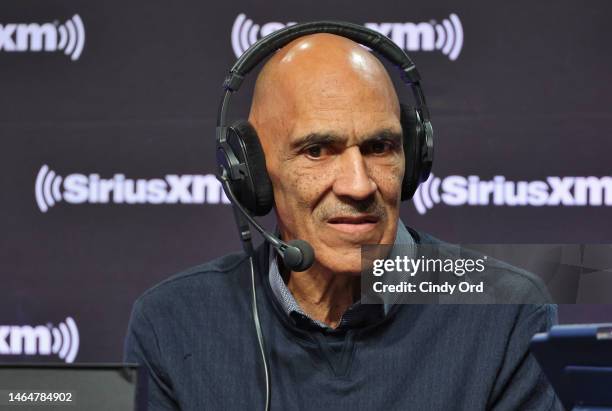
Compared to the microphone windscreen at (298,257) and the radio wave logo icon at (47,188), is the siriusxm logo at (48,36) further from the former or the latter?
the microphone windscreen at (298,257)

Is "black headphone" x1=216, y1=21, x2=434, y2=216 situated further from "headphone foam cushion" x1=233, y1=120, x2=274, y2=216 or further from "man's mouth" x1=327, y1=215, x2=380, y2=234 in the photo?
"man's mouth" x1=327, y1=215, x2=380, y2=234

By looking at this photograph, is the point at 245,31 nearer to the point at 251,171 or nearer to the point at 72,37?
the point at 72,37

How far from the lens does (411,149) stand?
1591 millimetres

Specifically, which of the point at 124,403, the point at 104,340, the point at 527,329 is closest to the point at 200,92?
the point at 104,340

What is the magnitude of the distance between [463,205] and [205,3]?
0.79m

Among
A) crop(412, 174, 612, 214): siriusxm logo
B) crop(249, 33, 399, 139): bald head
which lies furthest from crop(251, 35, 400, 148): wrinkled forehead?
crop(412, 174, 612, 214): siriusxm logo

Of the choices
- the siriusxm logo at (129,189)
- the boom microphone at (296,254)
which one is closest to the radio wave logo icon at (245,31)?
the siriusxm logo at (129,189)

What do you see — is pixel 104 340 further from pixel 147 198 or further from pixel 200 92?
pixel 200 92

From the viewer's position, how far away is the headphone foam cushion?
1.56 metres

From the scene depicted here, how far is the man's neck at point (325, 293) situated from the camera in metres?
1.54

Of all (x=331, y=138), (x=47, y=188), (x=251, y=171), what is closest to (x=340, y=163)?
(x=331, y=138)

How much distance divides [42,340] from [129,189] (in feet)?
1.37

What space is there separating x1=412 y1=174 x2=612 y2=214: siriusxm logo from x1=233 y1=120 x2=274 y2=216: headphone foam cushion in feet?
2.62

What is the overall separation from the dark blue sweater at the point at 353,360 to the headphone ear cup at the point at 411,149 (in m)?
0.19
